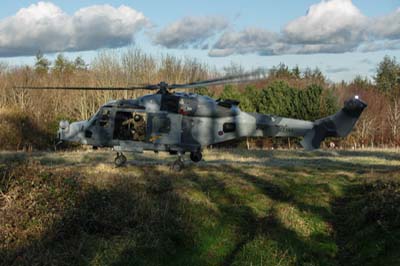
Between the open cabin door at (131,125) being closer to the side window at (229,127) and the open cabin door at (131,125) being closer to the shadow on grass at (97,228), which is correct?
the side window at (229,127)

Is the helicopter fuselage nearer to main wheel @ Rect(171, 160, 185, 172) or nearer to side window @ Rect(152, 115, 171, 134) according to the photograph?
side window @ Rect(152, 115, 171, 134)

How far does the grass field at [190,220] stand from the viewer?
10.8 metres

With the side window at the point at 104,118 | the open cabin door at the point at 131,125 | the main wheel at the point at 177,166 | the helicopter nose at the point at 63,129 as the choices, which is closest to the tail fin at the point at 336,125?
the main wheel at the point at 177,166

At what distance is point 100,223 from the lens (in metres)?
11.9

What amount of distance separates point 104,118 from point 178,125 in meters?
2.65

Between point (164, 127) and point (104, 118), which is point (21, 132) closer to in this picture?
point (104, 118)

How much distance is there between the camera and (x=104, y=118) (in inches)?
775

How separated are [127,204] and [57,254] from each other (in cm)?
323

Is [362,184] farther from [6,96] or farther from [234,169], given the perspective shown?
[6,96]

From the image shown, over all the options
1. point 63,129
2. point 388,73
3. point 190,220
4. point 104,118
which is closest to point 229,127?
point 104,118

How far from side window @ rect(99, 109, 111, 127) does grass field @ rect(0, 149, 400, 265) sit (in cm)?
222

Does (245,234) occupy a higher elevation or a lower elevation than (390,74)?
lower

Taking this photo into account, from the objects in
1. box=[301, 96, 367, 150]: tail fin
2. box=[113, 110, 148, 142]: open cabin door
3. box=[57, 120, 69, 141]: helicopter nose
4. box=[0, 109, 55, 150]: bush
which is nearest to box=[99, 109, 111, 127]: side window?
box=[113, 110, 148, 142]: open cabin door

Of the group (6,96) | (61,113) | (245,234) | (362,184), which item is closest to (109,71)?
(61,113)
